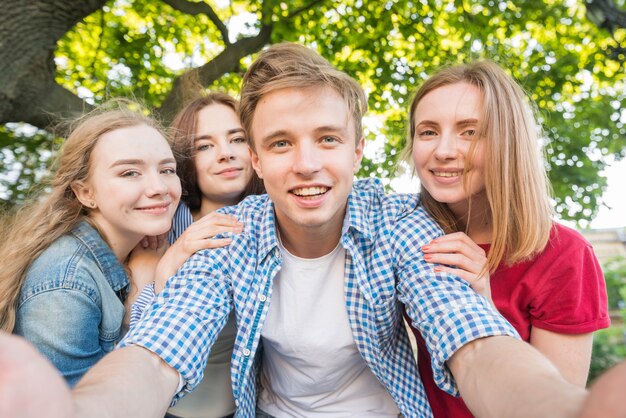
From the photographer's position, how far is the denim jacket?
2.26 metres

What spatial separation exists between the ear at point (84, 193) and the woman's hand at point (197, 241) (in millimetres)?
669

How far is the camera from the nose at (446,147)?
2400 mm

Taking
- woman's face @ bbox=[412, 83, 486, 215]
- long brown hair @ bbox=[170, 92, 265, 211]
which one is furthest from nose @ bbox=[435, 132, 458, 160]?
long brown hair @ bbox=[170, 92, 265, 211]

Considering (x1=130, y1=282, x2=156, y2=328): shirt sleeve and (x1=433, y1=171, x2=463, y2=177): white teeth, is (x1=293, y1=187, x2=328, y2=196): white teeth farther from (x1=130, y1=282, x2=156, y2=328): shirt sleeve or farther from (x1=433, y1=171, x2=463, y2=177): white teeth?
(x1=130, y1=282, x2=156, y2=328): shirt sleeve

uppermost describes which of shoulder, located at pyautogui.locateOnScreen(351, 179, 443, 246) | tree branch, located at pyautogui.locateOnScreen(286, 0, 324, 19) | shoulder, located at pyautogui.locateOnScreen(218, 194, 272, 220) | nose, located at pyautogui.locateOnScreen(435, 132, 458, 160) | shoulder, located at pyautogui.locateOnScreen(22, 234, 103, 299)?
tree branch, located at pyautogui.locateOnScreen(286, 0, 324, 19)

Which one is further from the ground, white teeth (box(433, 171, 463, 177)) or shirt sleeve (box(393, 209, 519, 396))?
white teeth (box(433, 171, 463, 177))

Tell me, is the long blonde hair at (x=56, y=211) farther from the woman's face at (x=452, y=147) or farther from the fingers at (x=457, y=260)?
the fingers at (x=457, y=260)

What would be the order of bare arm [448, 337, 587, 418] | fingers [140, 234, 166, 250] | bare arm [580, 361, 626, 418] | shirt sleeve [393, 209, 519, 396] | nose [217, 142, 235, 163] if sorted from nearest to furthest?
bare arm [580, 361, 626, 418] → bare arm [448, 337, 587, 418] → shirt sleeve [393, 209, 519, 396] → fingers [140, 234, 166, 250] → nose [217, 142, 235, 163]

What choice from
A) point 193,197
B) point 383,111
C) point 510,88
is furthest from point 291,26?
point 510,88

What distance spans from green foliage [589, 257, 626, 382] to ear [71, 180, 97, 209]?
8.90 m

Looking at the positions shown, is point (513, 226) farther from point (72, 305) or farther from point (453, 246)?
point (72, 305)

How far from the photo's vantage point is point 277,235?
238 centimetres

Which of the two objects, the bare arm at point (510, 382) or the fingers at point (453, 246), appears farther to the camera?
the fingers at point (453, 246)

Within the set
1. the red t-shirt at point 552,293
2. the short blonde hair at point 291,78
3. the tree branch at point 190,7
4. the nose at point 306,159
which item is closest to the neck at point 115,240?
the short blonde hair at point 291,78
